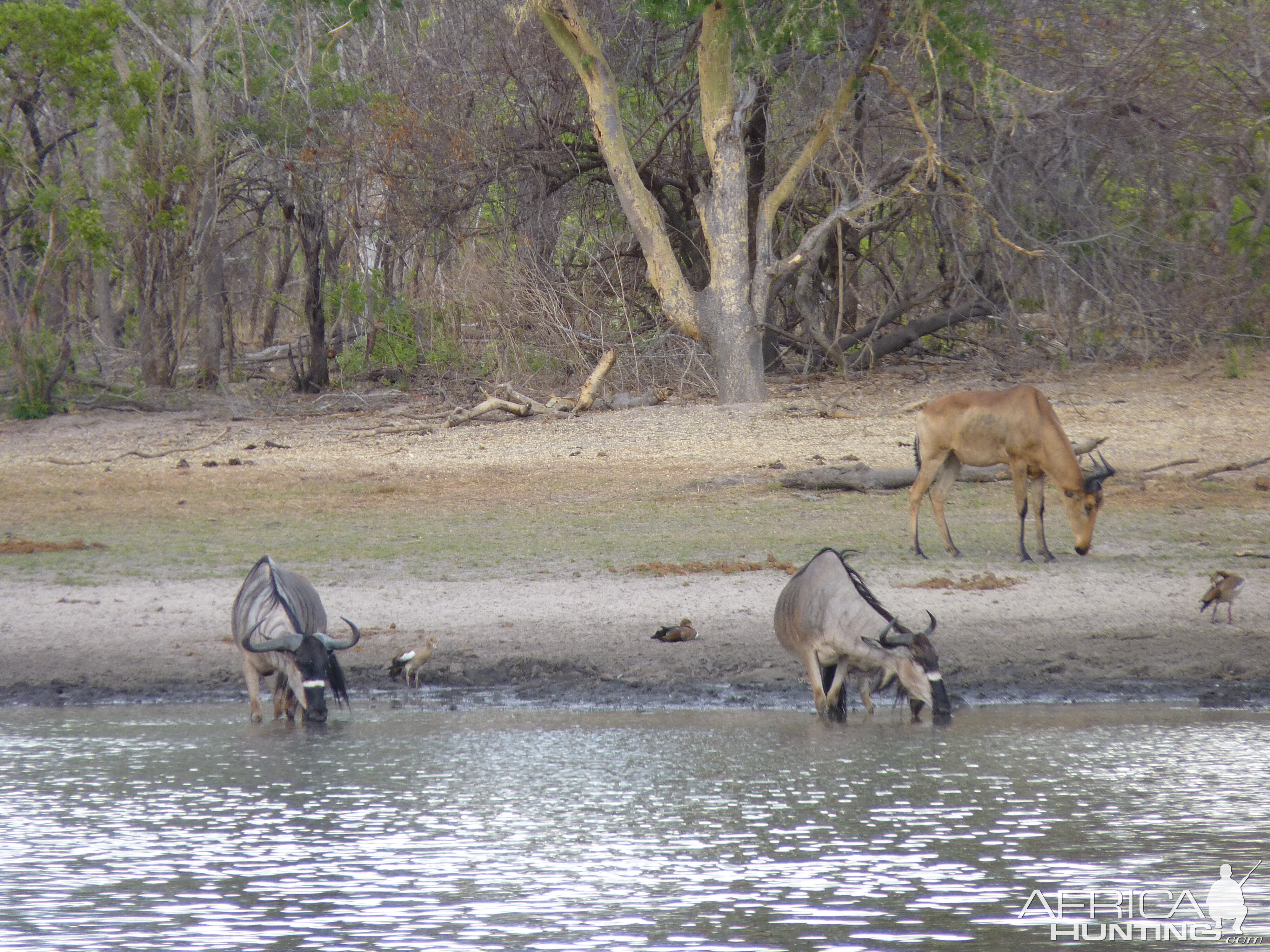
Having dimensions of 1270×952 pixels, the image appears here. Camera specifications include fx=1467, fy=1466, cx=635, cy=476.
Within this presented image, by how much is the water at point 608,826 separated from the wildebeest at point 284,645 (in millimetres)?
180

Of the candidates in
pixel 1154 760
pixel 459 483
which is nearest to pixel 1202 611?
pixel 1154 760

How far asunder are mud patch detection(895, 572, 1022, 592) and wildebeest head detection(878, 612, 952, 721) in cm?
268

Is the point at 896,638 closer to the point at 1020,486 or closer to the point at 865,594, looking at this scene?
the point at 865,594

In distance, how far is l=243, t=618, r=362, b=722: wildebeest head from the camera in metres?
7.51

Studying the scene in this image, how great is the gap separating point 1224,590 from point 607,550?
4.58 metres

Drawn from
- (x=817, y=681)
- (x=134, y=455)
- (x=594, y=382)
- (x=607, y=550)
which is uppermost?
(x=594, y=382)

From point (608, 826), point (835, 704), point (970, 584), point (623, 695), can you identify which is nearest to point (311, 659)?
point (623, 695)

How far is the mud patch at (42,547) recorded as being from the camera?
11.9m

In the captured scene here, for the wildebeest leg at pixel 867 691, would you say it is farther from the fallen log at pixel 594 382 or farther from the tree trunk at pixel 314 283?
the tree trunk at pixel 314 283

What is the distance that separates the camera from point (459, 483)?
14.9 metres

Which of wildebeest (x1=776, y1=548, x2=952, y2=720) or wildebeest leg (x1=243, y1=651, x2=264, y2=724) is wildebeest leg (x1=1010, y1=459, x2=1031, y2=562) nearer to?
wildebeest (x1=776, y1=548, x2=952, y2=720)

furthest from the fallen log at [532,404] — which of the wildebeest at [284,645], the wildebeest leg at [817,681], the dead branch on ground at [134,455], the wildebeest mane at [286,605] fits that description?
the wildebeest leg at [817,681]

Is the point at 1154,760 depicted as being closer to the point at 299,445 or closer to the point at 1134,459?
the point at 1134,459

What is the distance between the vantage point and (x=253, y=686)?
Result: 7801 mm
